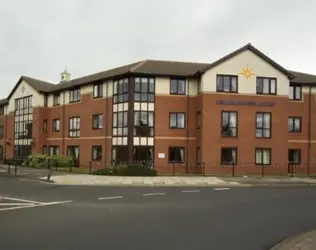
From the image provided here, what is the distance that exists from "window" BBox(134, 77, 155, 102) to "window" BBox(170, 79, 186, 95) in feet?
5.34

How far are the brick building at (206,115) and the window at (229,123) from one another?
0.08 meters

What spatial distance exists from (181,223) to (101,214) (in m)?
2.57

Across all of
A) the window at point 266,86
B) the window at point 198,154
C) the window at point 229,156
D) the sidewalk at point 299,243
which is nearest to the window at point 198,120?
the window at point 198,154

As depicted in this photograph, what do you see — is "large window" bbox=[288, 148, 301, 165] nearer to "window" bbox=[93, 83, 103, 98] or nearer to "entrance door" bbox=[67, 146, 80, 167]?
"window" bbox=[93, 83, 103, 98]

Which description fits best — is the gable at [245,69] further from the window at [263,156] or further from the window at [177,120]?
the window at [263,156]

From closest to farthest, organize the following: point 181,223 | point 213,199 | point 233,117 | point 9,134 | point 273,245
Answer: point 273,245 → point 181,223 → point 213,199 → point 233,117 → point 9,134

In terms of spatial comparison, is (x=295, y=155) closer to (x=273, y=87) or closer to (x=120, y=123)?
(x=273, y=87)

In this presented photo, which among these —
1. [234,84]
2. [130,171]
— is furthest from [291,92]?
[130,171]

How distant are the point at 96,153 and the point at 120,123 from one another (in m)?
4.35

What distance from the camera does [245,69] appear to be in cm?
3369

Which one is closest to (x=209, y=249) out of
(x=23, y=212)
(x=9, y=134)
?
(x=23, y=212)

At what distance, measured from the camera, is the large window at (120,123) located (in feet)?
114

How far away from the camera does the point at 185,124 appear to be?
35000 mm

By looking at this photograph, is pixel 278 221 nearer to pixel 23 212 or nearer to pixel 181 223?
pixel 181 223
